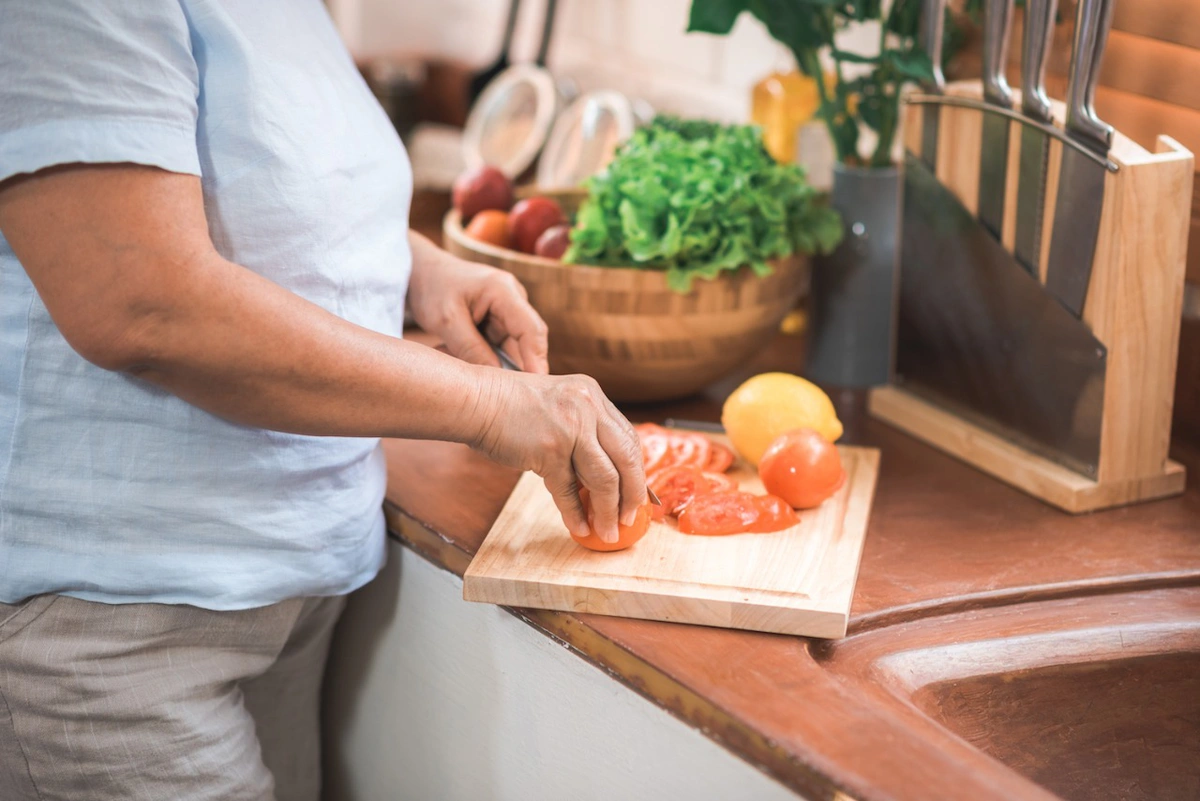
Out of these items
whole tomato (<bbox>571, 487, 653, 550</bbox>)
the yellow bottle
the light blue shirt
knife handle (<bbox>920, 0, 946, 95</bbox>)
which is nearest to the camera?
the light blue shirt

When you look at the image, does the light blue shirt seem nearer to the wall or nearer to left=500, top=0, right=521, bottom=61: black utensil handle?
the wall

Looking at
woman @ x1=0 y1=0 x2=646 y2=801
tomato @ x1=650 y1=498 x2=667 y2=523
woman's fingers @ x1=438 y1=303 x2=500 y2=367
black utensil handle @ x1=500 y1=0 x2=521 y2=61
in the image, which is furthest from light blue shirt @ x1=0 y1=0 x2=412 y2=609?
black utensil handle @ x1=500 y1=0 x2=521 y2=61

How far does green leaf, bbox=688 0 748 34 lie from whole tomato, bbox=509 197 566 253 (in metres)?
0.24

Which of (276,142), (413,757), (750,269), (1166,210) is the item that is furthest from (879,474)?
(276,142)

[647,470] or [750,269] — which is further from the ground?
[750,269]

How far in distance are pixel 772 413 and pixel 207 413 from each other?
49 centimetres

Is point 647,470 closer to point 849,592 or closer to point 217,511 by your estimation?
point 849,592

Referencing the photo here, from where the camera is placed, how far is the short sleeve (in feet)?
2.05

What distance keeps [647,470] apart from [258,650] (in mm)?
354

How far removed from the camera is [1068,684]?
86 cm

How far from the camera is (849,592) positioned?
82cm

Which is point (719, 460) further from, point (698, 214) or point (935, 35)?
point (935, 35)

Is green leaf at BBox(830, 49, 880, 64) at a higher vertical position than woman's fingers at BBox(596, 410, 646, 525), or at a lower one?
higher

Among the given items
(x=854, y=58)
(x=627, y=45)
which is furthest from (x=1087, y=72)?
(x=627, y=45)
